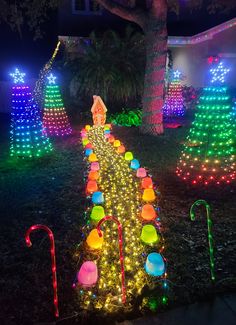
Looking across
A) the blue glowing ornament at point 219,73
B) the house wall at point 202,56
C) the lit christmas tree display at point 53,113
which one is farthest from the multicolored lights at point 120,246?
the house wall at point 202,56

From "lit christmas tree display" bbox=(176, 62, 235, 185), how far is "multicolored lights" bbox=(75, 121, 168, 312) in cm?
117

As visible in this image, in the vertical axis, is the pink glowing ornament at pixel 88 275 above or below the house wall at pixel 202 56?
below

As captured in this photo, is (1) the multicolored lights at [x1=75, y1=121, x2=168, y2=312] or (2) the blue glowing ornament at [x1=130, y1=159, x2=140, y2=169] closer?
(1) the multicolored lights at [x1=75, y1=121, x2=168, y2=312]

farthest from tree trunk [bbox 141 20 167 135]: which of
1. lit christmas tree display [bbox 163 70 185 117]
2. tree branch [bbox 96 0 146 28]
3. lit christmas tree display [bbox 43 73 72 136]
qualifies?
lit christmas tree display [bbox 163 70 185 117]

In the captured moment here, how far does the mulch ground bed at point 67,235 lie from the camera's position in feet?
12.1

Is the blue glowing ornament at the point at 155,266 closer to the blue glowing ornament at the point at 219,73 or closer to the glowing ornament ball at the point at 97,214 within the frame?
the glowing ornament ball at the point at 97,214

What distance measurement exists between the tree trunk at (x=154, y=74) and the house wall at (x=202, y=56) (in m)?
7.26

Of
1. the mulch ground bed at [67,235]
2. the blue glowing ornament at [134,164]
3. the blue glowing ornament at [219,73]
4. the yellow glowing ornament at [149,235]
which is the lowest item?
the mulch ground bed at [67,235]

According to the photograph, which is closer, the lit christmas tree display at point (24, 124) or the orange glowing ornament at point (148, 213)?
the orange glowing ornament at point (148, 213)

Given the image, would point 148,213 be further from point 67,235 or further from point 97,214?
point 67,235

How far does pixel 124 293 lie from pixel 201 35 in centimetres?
1464

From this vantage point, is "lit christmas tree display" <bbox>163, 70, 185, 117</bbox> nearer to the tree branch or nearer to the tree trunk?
the tree trunk

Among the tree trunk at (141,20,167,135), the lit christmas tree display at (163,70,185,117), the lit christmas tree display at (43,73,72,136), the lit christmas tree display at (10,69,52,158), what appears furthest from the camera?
the lit christmas tree display at (163,70,185,117)

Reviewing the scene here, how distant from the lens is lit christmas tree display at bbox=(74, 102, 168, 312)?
3.69 metres
